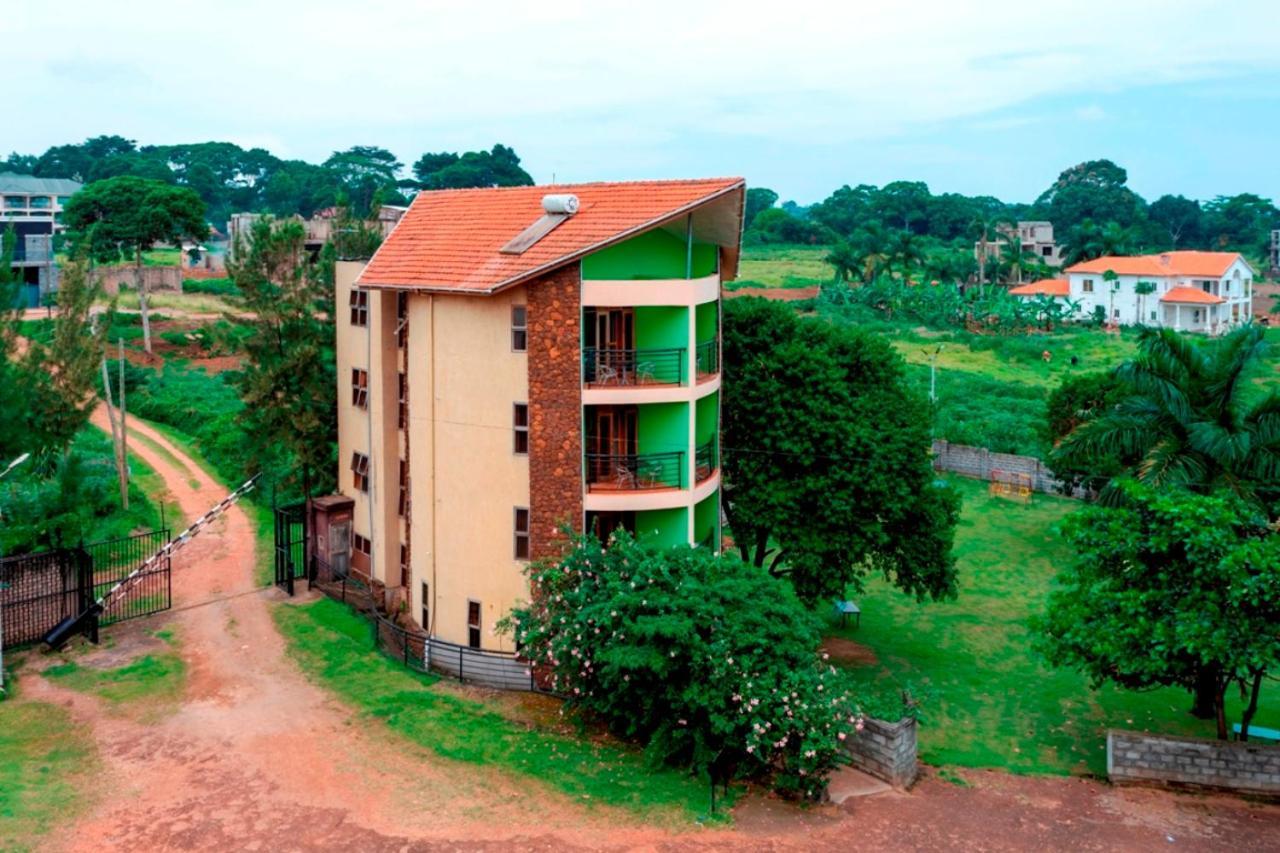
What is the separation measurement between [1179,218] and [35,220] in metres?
127

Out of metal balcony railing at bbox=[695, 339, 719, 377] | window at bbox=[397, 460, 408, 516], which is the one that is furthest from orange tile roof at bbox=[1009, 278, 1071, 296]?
→ window at bbox=[397, 460, 408, 516]

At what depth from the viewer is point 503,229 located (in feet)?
88.6

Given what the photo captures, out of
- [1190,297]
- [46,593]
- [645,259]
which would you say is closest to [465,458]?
[645,259]

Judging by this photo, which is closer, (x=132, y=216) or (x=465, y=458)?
(x=465, y=458)

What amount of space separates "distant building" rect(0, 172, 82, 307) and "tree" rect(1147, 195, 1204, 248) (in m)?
118

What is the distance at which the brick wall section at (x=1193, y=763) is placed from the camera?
21.9 m

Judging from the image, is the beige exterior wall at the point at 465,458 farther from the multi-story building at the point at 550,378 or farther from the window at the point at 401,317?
the window at the point at 401,317

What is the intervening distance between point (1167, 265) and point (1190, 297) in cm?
587

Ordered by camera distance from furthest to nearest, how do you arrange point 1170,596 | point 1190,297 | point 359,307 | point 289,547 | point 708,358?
point 1190,297, point 289,547, point 359,307, point 708,358, point 1170,596

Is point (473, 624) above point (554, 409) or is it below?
below

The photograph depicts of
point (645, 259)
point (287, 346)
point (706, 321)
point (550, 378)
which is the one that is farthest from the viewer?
point (287, 346)

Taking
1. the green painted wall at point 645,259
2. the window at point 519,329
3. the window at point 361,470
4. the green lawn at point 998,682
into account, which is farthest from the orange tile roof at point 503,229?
the green lawn at point 998,682

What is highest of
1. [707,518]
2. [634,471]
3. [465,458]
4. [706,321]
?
[706,321]

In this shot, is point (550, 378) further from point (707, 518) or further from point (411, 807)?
point (411, 807)
